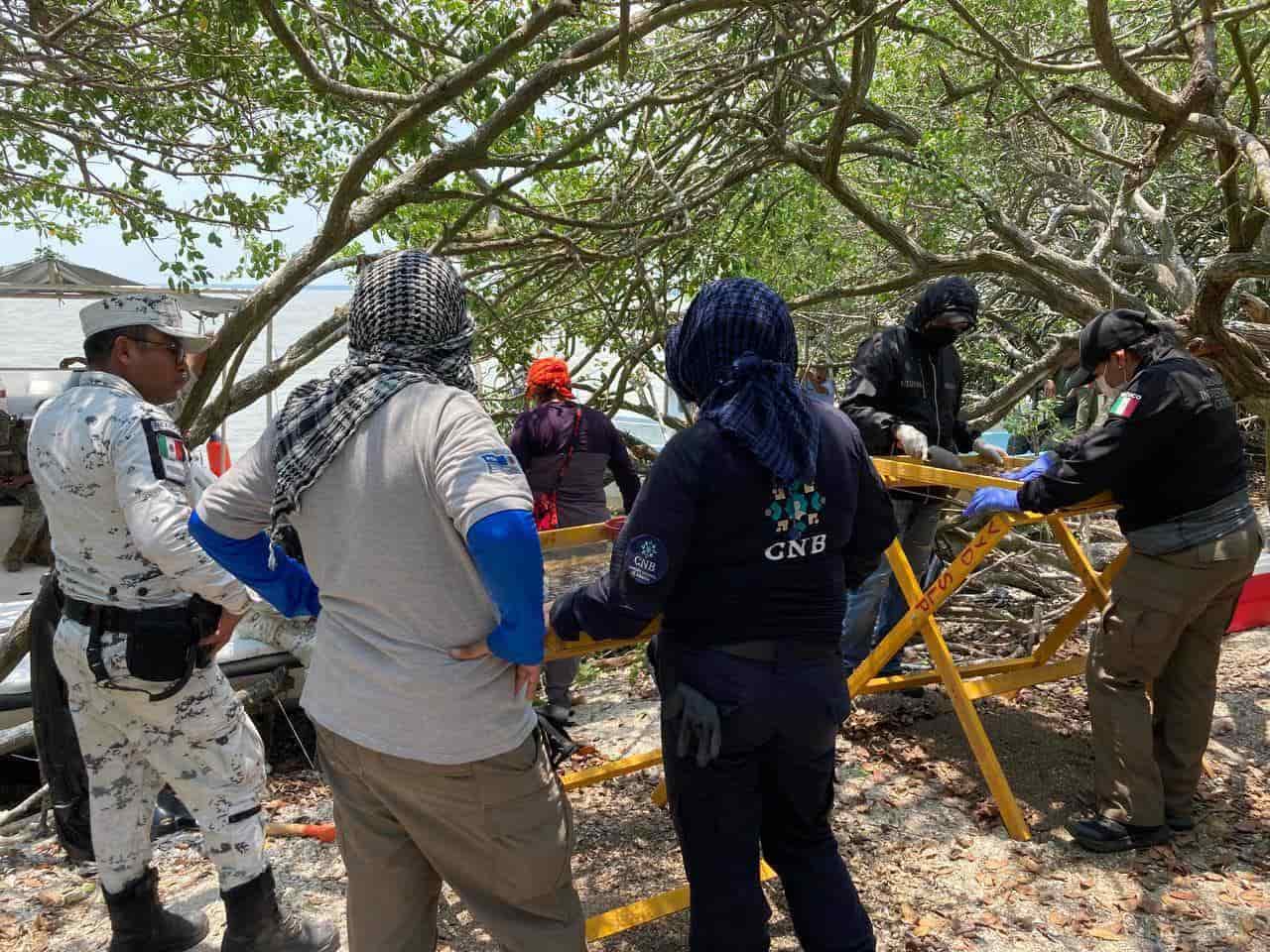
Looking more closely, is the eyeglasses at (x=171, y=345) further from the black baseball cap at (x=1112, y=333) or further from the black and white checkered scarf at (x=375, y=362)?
Answer: the black baseball cap at (x=1112, y=333)

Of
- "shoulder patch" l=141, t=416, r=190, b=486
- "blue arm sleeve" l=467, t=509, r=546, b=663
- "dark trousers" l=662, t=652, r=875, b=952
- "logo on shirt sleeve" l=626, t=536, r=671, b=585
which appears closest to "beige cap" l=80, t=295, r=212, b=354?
"shoulder patch" l=141, t=416, r=190, b=486

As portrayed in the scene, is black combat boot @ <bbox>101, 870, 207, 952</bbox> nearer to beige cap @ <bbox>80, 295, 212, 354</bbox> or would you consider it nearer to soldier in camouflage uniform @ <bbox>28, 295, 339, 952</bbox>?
soldier in camouflage uniform @ <bbox>28, 295, 339, 952</bbox>

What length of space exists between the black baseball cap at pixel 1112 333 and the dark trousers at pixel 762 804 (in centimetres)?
177

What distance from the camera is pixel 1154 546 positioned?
11.0 ft

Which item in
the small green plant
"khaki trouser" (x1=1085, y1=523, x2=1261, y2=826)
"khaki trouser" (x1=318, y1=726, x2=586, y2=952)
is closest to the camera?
"khaki trouser" (x1=318, y1=726, x2=586, y2=952)

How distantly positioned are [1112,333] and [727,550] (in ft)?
6.43

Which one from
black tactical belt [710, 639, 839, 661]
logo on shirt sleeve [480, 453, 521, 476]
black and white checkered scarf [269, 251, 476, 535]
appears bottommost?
black tactical belt [710, 639, 839, 661]

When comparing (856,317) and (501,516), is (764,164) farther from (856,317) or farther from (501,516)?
(501,516)

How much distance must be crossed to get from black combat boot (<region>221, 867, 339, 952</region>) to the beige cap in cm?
Result: 161

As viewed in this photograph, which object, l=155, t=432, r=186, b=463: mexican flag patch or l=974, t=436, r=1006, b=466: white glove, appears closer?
l=155, t=432, r=186, b=463: mexican flag patch

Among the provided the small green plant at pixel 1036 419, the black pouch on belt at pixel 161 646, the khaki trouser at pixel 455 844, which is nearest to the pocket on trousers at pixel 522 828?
the khaki trouser at pixel 455 844

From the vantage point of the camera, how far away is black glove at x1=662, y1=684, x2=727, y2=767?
7.16ft

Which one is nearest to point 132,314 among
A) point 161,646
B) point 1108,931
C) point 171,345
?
point 171,345

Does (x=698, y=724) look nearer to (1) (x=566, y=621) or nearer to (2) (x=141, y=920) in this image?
(1) (x=566, y=621)
